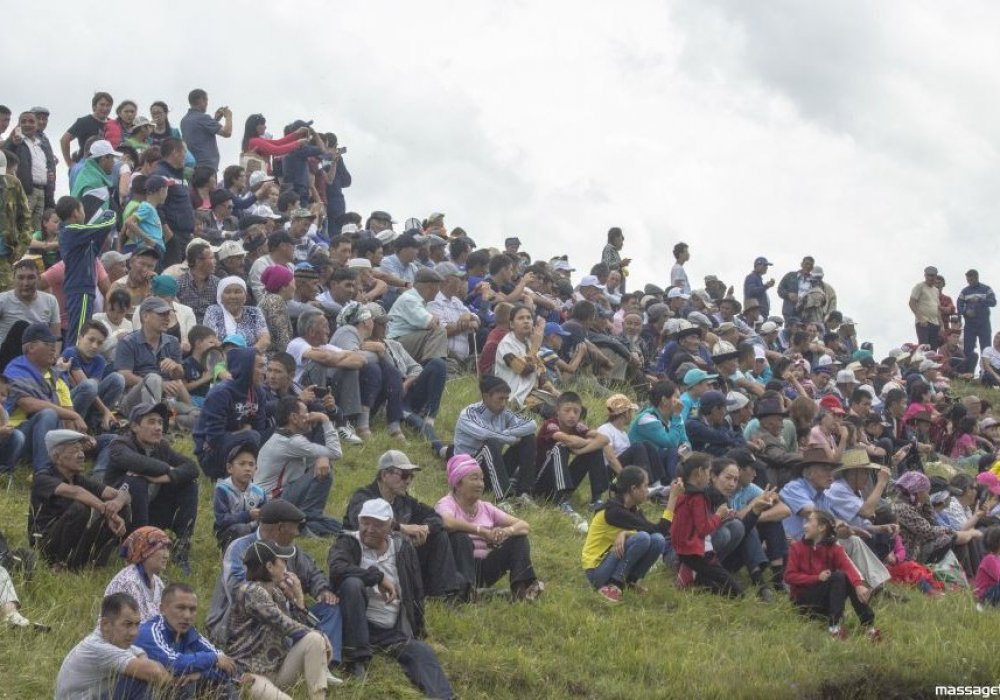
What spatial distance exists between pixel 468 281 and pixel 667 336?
308cm

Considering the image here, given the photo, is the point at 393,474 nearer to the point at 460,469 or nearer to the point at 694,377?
the point at 460,469

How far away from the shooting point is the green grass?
34.3ft

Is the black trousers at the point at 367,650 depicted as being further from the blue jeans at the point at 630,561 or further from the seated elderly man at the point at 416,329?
the seated elderly man at the point at 416,329

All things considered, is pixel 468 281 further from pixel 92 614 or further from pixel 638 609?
pixel 92 614

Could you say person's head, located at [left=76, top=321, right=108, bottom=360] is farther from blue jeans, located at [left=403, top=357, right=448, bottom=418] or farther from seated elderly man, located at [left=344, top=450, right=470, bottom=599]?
blue jeans, located at [left=403, top=357, right=448, bottom=418]

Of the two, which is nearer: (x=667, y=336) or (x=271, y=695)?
(x=271, y=695)

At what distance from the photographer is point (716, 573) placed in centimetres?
1329

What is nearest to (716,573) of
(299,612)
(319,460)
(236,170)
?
(319,460)

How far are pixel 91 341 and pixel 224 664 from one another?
5.29 meters

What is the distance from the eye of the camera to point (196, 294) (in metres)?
15.8

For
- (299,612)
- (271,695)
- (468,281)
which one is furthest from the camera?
(468,281)

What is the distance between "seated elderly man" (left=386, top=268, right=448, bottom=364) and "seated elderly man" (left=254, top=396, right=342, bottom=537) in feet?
15.7

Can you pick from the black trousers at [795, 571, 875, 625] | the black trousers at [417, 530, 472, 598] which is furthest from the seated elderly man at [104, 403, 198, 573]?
the black trousers at [795, 571, 875, 625]

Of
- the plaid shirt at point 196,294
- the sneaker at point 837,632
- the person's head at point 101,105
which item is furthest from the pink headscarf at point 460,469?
the person's head at point 101,105
